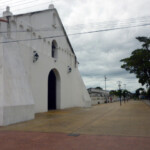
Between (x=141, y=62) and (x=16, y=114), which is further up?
(x=141, y=62)

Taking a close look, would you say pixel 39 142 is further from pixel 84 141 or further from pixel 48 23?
pixel 48 23

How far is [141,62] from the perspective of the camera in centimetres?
2352

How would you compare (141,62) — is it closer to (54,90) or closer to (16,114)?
(54,90)

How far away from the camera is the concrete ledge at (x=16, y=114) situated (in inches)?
442

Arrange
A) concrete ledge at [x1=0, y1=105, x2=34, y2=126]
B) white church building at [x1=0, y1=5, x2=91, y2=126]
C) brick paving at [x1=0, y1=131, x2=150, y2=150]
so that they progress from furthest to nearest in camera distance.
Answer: white church building at [x1=0, y1=5, x2=91, y2=126], concrete ledge at [x1=0, y1=105, x2=34, y2=126], brick paving at [x1=0, y1=131, x2=150, y2=150]

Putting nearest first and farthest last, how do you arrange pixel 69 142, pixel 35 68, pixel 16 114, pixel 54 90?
pixel 69 142
pixel 16 114
pixel 35 68
pixel 54 90

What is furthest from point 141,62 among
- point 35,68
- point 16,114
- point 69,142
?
point 69,142

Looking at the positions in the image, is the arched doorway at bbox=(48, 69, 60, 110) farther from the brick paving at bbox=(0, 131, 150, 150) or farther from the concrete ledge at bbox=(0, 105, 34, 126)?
the brick paving at bbox=(0, 131, 150, 150)

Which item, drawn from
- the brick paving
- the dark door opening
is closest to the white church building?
the dark door opening

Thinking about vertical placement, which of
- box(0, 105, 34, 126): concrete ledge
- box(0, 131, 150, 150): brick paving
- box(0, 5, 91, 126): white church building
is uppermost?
box(0, 5, 91, 126): white church building

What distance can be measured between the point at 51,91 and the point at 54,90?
69cm

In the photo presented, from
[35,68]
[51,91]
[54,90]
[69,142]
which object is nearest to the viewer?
[69,142]

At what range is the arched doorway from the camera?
22.9 m

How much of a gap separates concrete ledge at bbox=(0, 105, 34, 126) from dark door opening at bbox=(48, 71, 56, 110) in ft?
29.7
